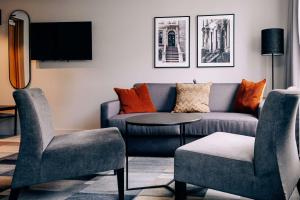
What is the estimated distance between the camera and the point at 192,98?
431 centimetres

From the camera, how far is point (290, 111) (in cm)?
196

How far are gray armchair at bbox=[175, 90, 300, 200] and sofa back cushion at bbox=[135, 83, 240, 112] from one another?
217 centimetres

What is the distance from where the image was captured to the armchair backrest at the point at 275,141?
6.34ft

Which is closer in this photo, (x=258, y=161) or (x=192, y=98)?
(x=258, y=161)

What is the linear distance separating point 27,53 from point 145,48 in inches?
74.4

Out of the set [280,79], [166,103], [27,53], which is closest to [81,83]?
[27,53]

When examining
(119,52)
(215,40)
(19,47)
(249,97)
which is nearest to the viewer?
(249,97)

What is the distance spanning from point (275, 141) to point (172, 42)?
11.1 ft

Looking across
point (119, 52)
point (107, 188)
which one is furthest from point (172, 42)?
point (107, 188)

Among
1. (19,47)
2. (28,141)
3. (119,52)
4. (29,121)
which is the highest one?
(19,47)

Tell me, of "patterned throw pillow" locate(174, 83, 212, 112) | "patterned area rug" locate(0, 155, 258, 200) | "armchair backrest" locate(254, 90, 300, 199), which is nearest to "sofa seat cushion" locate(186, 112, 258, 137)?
"patterned throw pillow" locate(174, 83, 212, 112)

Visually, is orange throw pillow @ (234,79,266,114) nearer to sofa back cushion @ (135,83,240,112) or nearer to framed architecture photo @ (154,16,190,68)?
sofa back cushion @ (135,83,240,112)

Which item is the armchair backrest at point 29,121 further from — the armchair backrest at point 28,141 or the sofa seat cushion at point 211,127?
the sofa seat cushion at point 211,127

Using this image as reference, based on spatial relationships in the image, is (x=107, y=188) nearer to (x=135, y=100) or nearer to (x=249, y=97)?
(x=135, y=100)
